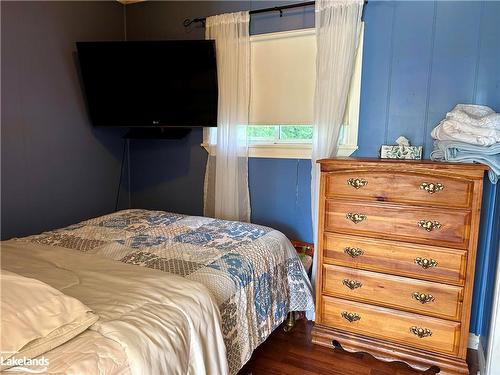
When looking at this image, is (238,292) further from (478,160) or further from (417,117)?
(417,117)

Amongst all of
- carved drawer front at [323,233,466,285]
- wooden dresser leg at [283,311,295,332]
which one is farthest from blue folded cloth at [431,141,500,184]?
wooden dresser leg at [283,311,295,332]

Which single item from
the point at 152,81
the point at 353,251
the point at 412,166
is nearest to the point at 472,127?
the point at 412,166

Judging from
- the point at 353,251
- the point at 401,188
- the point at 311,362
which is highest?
the point at 401,188

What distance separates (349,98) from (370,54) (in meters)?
0.31

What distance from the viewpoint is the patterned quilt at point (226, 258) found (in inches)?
62.7

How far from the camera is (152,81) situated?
2.80 m

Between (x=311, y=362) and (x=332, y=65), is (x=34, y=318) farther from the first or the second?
(x=332, y=65)

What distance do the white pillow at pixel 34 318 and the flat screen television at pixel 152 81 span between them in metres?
1.92

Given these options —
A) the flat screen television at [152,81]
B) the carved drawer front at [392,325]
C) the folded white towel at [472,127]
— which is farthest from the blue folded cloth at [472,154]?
the flat screen television at [152,81]

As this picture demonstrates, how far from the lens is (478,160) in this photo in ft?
5.87

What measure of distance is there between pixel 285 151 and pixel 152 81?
1.19 m

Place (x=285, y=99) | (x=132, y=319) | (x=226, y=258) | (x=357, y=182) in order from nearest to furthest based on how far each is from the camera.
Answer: (x=132, y=319) < (x=226, y=258) < (x=357, y=182) < (x=285, y=99)

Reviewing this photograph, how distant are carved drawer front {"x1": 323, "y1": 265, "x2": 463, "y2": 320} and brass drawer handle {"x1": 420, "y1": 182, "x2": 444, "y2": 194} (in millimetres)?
489

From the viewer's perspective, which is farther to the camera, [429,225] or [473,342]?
[473,342]
